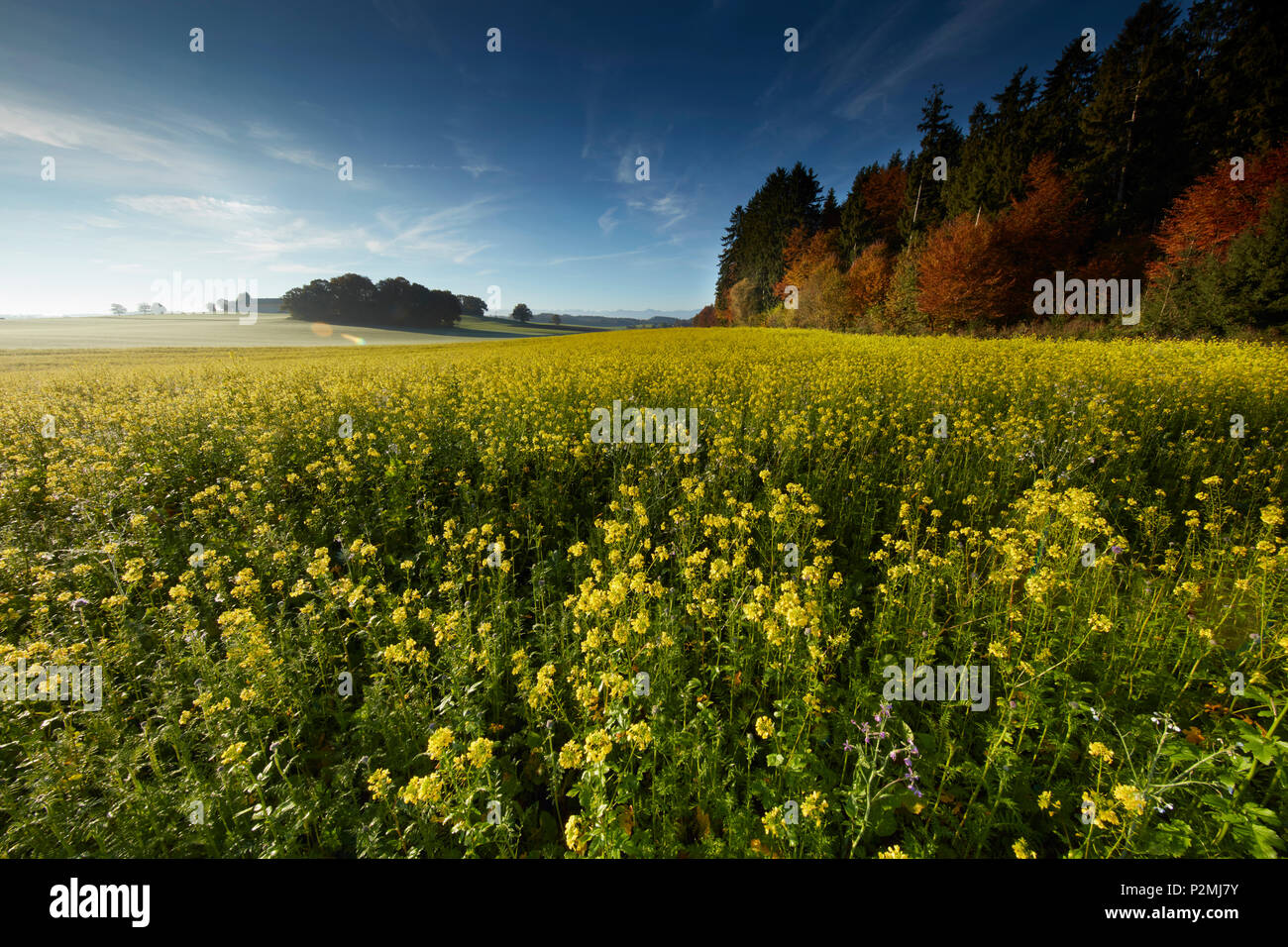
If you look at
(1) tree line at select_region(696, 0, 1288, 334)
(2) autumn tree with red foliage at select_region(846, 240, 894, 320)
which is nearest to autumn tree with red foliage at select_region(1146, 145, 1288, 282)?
(1) tree line at select_region(696, 0, 1288, 334)

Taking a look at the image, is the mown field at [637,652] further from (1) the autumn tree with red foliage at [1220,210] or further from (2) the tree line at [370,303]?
(2) the tree line at [370,303]

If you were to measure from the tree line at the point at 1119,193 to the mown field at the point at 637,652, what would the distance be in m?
23.0

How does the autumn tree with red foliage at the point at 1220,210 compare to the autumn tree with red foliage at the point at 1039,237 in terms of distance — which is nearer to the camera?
the autumn tree with red foliage at the point at 1220,210

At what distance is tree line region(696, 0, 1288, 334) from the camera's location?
67.3ft

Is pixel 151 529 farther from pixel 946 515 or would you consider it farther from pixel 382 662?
pixel 946 515

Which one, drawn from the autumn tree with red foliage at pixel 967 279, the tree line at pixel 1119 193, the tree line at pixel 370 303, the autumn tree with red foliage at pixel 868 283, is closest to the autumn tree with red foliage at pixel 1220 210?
the tree line at pixel 1119 193

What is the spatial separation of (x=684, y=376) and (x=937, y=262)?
2816 centimetres

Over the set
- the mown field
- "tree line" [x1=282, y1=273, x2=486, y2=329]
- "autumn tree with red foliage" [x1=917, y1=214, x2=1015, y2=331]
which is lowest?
the mown field

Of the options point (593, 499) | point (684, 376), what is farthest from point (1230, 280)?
point (593, 499)

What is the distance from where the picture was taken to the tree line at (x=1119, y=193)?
2052 cm

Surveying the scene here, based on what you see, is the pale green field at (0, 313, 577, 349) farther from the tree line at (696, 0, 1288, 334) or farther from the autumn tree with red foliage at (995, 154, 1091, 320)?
the autumn tree with red foliage at (995, 154, 1091, 320)

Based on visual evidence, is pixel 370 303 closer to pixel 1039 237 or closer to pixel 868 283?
pixel 868 283

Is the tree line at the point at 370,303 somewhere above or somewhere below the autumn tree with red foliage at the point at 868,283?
above

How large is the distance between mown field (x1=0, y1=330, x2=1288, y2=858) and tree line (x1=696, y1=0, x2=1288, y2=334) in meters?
23.0
